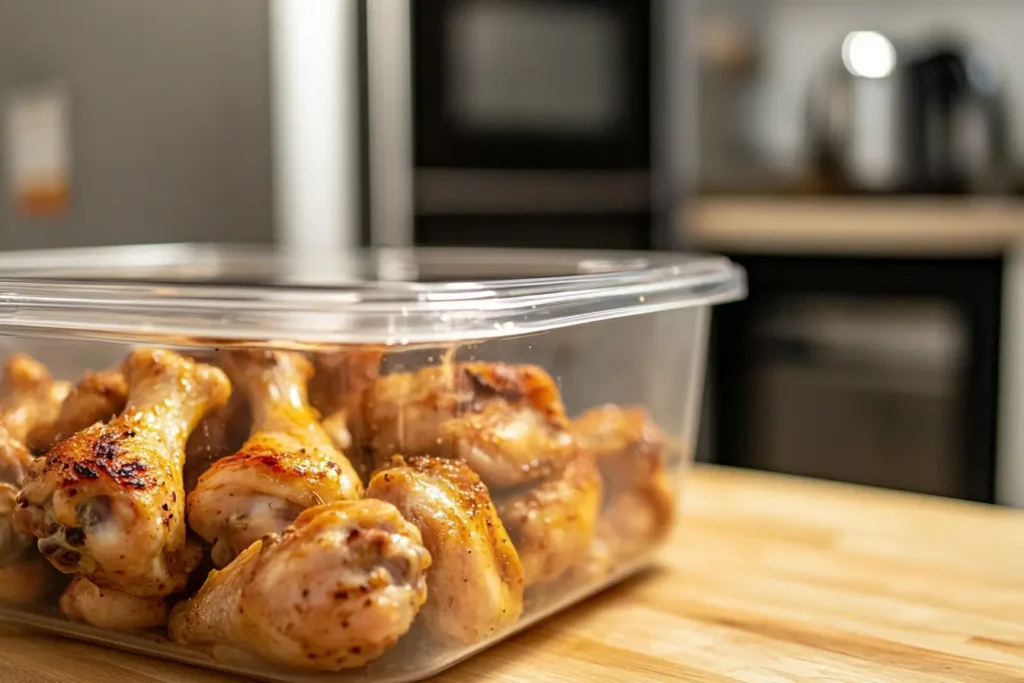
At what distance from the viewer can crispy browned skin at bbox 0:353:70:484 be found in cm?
70

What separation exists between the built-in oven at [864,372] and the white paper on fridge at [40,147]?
1198 mm

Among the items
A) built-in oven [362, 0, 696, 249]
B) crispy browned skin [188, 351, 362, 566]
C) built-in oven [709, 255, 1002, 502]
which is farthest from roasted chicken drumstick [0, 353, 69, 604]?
built-in oven [709, 255, 1002, 502]

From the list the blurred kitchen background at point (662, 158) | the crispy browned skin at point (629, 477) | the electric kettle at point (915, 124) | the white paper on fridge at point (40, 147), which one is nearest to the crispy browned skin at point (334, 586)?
the crispy browned skin at point (629, 477)

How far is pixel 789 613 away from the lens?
2.56 ft

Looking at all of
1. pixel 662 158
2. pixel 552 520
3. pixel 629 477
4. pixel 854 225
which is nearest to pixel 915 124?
pixel 854 225

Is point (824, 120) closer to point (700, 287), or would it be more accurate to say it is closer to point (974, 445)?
point (974, 445)

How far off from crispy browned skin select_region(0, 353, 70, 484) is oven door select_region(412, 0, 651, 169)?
148 cm

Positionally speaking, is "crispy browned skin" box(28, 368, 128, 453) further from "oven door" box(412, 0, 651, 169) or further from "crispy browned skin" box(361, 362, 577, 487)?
"oven door" box(412, 0, 651, 169)

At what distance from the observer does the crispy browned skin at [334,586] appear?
0.55 m

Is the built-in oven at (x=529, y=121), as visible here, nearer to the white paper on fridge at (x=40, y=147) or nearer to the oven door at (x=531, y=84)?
the oven door at (x=531, y=84)

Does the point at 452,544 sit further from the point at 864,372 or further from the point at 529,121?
the point at 529,121

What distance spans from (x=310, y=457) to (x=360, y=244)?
4.96ft

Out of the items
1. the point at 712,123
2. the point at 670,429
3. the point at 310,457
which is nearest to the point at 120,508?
Result: the point at 310,457

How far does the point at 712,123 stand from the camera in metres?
2.42
